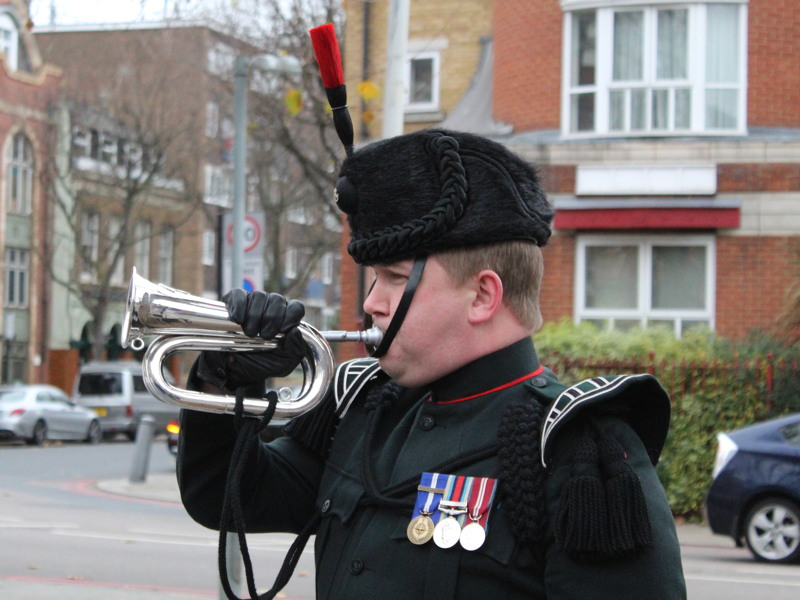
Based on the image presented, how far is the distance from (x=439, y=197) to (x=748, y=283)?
1563cm

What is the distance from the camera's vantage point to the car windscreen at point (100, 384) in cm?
3136

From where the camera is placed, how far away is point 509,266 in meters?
2.44

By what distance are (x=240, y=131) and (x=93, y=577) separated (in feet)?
21.7

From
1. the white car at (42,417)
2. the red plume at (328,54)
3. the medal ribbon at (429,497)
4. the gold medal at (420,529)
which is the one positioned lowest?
the white car at (42,417)

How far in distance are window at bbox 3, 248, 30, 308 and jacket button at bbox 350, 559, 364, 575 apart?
38.8 meters

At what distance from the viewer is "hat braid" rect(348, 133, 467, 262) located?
2.40 metres

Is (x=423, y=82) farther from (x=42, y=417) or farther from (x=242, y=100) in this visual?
(x=42, y=417)

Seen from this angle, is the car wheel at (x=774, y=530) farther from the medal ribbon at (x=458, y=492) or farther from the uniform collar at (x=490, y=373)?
the medal ribbon at (x=458, y=492)

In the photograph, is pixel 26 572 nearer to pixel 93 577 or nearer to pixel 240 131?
pixel 93 577

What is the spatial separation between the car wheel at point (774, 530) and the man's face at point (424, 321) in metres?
9.45

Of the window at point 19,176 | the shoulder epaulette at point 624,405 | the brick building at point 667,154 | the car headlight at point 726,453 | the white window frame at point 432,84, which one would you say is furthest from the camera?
the window at point 19,176

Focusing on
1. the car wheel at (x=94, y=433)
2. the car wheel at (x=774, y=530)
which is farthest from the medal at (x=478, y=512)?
the car wheel at (x=94, y=433)

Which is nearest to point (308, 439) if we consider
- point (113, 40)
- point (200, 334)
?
point (200, 334)

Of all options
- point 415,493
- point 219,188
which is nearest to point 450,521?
point 415,493
